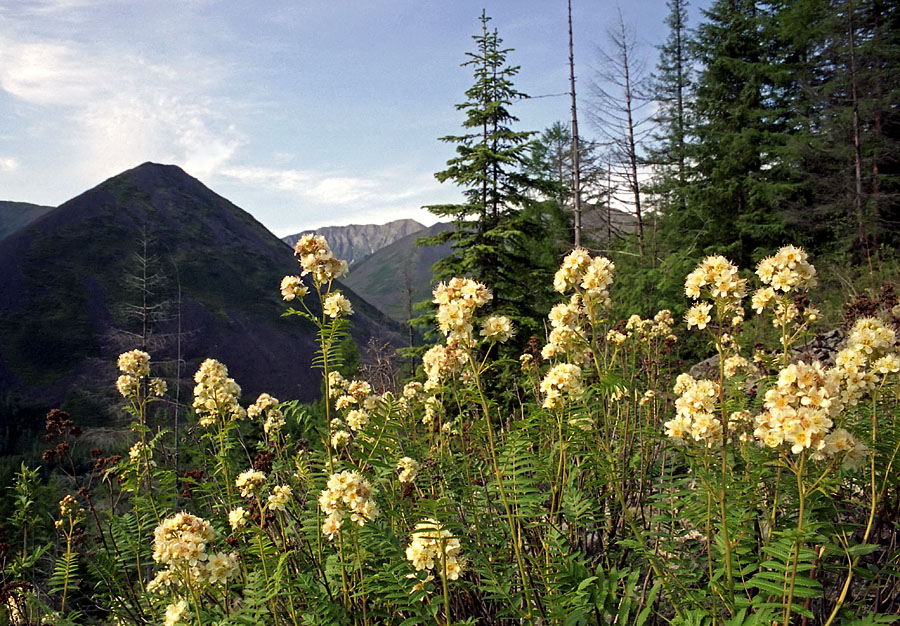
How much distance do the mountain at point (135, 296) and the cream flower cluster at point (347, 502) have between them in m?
30.7

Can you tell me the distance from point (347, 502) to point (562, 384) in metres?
1.21

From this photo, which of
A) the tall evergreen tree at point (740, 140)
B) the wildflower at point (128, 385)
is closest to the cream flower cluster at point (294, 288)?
the wildflower at point (128, 385)

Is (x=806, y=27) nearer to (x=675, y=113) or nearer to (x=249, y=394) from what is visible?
(x=675, y=113)

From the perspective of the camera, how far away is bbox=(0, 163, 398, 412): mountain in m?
40.1

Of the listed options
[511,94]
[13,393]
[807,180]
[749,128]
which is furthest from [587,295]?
[13,393]

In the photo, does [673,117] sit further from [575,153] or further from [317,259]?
[317,259]

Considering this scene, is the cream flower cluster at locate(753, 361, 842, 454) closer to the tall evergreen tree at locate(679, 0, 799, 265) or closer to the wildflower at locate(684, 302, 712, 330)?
the wildflower at locate(684, 302, 712, 330)

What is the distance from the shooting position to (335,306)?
2.61 metres

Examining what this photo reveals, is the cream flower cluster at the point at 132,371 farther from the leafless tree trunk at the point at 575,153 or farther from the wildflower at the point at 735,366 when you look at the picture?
the leafless tree trunk at the point at 575,153

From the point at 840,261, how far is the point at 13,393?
164ft

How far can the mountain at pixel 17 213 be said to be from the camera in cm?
10024

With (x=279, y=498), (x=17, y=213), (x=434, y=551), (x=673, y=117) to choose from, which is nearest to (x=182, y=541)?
(x=279, y=498)

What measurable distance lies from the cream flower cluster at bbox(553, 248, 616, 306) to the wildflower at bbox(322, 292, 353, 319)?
1176 millimetres

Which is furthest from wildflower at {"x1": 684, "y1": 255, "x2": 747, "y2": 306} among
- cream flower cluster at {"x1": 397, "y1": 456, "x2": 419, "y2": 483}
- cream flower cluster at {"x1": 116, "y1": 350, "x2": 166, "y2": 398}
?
cream flower cluster at {"x1": 116, "y1": 350, "x2": 166, "y2": 398}
